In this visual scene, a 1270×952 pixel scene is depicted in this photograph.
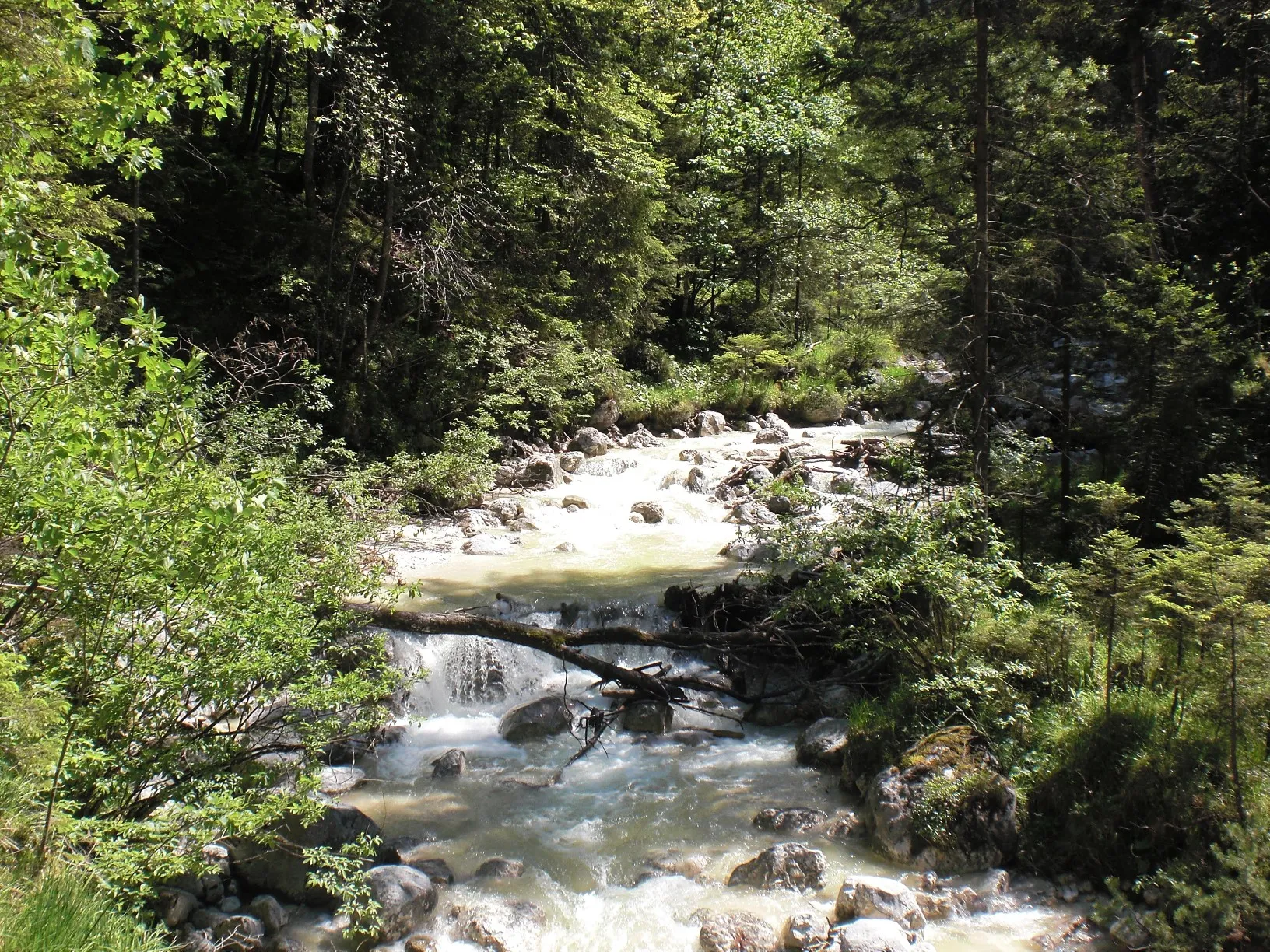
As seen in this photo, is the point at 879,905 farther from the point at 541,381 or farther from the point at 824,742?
the point at 541,381

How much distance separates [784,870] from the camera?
5.82 m

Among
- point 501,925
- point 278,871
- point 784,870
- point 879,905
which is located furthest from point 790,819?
point 278,871

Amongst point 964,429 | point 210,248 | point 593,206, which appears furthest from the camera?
point 593,206

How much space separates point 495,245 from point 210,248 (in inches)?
209

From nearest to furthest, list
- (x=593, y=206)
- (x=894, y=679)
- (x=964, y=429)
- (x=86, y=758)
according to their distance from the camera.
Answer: (x=86, y=758) → (x=894, y=679) → (x=964, y=429) → (x=593, y=206)

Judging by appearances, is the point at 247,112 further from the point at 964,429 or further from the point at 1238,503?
the point at 1238,503

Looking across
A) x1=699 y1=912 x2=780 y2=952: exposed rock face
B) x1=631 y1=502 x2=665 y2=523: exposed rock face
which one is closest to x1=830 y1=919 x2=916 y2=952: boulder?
x1=699 y1=912 x2=780 y2=952: exposed rock face

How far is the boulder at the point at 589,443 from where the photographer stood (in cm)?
1886

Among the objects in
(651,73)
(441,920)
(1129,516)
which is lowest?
(441,920)

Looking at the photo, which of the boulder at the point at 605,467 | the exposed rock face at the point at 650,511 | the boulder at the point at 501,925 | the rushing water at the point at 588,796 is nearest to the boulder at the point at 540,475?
the boulder at the point at 605,467

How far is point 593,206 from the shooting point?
64.9 ft

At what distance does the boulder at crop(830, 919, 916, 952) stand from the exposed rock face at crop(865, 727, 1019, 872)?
0.98m

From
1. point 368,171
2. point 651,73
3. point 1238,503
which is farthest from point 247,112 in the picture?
point 1238,503

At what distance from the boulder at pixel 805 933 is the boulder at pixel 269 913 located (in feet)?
9.95
